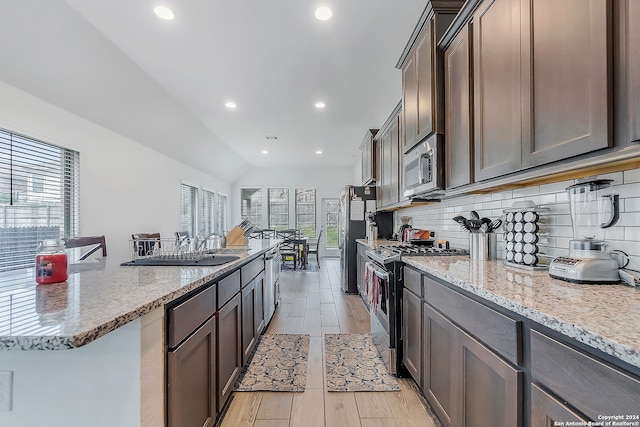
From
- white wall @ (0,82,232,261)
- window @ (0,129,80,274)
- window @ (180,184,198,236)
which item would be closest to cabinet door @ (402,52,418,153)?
white wall @ (0,82,232,261)

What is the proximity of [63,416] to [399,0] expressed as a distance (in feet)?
9.31

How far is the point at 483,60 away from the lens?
5.32 ft

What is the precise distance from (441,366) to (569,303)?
0.84 metres

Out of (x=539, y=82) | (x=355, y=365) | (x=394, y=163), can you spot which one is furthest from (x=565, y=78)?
(x=394, y=163)

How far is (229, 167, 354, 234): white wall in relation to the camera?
30.2 ft

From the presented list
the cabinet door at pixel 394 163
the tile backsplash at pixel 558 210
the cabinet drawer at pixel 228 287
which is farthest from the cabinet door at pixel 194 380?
the cabinet door at pixel 394 163

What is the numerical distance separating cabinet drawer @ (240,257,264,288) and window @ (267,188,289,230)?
21.0ft

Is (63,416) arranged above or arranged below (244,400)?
above

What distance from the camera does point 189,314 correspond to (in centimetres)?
123

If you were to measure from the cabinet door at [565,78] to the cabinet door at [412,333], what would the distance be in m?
1.07

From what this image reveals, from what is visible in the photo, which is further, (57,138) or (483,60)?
(57,138)

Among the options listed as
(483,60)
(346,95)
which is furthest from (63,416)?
(346,95)

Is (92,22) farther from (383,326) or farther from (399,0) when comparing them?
(383,326)

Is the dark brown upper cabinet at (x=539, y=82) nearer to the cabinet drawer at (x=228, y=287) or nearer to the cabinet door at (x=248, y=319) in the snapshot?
the cabinet drawer at (x=228, y=287)
